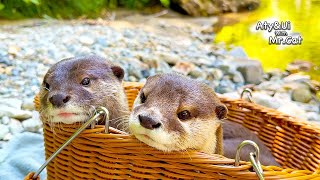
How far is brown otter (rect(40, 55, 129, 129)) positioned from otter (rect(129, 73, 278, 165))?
18cm

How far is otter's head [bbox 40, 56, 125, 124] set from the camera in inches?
57.1

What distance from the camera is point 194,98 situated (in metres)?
1.40

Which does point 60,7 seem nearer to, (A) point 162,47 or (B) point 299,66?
(A) point 162,47

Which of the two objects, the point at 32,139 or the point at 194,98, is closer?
the point at 194,98

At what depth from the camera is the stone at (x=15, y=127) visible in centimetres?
257

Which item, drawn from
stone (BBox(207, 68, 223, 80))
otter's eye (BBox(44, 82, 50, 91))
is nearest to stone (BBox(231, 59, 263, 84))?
stone (BBox(207, 68, 223, 80))

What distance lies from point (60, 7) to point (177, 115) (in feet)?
12.4

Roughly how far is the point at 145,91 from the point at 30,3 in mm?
3368

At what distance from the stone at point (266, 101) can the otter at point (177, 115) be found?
1.44 meters

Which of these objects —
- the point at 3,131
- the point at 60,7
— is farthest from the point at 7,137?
the point at 60,7

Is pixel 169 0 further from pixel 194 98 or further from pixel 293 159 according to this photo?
pixel 194 98

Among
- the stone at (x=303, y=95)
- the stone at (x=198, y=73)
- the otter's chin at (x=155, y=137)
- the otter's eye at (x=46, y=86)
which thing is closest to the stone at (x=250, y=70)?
the stone at (x=198, y=73)

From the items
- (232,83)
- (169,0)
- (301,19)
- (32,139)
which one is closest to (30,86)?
(32,139)

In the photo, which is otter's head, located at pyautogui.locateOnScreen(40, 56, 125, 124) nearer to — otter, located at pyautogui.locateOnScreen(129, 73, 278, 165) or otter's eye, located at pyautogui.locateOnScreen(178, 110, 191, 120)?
otter, located at pyautogui.locateOnScreen(129, 73, 278, 165)
